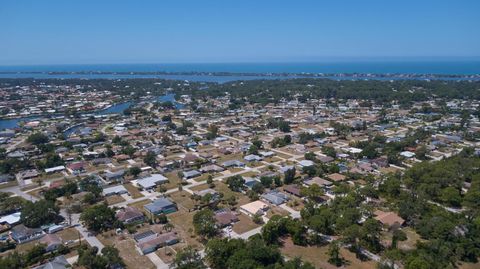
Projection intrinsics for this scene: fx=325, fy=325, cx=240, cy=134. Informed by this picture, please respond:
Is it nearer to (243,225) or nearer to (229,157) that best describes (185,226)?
(243,225)

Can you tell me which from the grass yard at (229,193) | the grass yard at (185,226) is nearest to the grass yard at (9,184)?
the grass yard at (185,226)

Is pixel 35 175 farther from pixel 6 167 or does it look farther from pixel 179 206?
pixel 179 206

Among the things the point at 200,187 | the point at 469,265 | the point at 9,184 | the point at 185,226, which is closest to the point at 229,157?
the point at 200,187

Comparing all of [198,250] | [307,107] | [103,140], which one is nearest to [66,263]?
[198,250]

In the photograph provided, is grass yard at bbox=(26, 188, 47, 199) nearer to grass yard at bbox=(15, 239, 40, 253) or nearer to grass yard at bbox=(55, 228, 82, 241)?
grass yard at bbox=(55, 228, 82, 241)

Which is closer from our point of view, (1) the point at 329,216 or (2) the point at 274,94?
(1) the point at 329,216

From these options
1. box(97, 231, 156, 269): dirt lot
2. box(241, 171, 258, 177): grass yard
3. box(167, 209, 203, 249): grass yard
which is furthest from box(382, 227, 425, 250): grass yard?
box(97, 231, 156, 269): dirt lot
